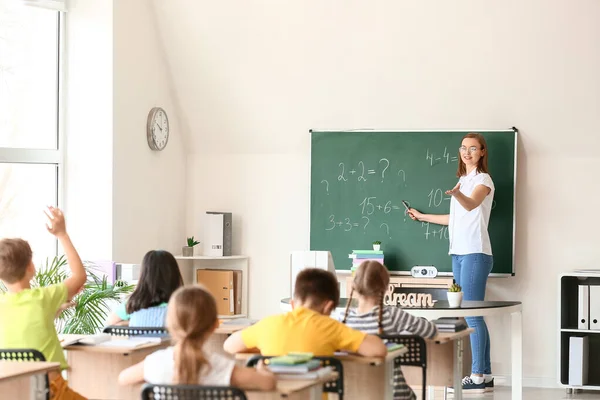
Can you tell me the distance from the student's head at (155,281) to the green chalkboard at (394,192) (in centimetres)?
336

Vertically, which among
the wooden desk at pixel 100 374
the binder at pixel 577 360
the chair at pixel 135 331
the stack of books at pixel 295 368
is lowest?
the binder at pixel 577 360

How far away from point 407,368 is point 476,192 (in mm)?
2014

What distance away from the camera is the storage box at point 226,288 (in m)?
8.30

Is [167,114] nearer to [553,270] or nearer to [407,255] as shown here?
[407,255]

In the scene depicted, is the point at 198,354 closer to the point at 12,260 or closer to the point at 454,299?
the point at 12,260

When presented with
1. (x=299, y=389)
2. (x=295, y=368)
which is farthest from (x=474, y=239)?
(x=299, y=389)

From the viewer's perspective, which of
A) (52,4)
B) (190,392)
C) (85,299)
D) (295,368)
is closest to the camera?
(190,392)

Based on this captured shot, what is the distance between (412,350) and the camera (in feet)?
15.0

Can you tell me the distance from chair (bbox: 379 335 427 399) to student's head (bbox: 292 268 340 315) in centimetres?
46

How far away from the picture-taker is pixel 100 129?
23.7 ft

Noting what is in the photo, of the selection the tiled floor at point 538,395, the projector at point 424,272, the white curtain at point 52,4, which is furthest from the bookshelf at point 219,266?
the white curtain at point 52,4

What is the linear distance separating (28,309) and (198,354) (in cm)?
127

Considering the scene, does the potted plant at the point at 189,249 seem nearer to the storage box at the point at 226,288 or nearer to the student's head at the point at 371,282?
the storage box at the point at 226,288

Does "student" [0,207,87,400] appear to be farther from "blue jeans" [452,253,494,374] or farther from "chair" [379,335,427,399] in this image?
"blue jeans" [452,253,494,374]
